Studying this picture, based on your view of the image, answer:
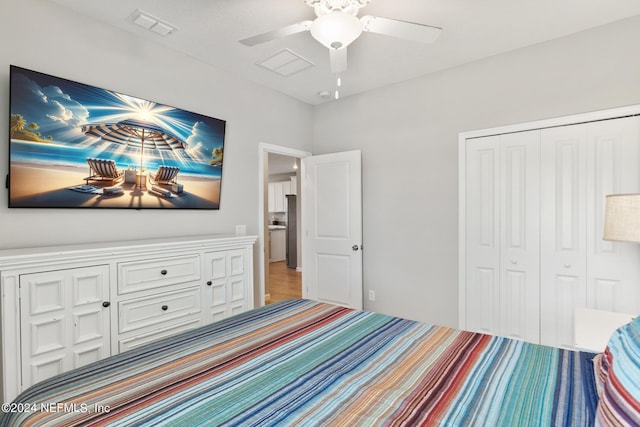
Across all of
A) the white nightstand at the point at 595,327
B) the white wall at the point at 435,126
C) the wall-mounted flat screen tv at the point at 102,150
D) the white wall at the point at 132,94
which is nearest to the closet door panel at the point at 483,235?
the white wall at the point at 435,126

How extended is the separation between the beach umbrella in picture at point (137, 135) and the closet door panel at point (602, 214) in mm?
3320

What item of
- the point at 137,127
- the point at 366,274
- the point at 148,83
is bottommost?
the point at 366,274

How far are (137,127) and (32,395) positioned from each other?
1.93 metres

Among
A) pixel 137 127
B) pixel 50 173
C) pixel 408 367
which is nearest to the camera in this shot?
pixel 408 367

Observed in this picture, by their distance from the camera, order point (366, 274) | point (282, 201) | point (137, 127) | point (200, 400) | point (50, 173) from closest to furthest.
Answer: point (200, 400), point (50, 173), point (137, 127), point (366, 274), point (282, 201)

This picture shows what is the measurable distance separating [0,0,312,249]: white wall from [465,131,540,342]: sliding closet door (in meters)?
2.16

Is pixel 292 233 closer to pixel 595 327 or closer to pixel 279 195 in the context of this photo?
pixel 279 195

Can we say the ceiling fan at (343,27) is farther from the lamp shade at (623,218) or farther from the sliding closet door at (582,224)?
the sliding closet door at (582,224)

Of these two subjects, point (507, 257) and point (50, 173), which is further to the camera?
point (507, 257)

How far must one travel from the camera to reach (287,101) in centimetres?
384

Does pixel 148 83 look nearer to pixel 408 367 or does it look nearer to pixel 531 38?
pixel 408 367

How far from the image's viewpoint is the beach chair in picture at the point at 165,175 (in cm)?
260

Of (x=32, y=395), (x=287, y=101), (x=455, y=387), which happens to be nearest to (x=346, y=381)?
(x=455, y=387)

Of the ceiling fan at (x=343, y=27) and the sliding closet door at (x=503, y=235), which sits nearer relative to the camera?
the ceiling fan at (x=343, y=27)
